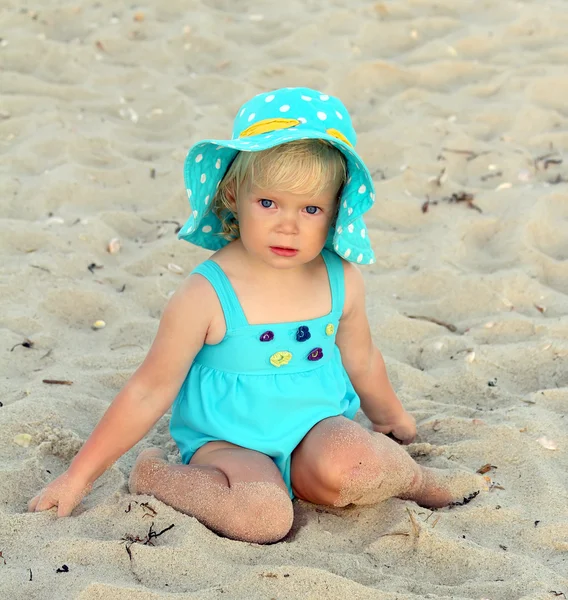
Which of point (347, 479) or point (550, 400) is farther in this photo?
point (550, 400)

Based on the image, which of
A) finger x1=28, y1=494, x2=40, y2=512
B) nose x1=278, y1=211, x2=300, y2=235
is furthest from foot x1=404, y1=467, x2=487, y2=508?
finger x1=28, y1=494, x2=40, y2=512

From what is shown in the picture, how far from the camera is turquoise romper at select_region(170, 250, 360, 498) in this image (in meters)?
2.30

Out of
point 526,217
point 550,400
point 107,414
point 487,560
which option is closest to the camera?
point 487,560

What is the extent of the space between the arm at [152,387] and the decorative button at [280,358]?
0.21m

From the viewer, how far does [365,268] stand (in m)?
3.68

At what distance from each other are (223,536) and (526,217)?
7.59 feet

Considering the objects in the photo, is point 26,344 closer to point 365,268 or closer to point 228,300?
point 228,300

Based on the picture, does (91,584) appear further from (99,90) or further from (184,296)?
(99,90)

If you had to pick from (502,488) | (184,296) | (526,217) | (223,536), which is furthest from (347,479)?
(526,217)

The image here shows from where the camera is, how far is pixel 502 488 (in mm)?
2383

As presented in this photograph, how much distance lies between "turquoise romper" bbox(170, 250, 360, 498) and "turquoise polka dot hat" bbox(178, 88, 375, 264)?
0.20m

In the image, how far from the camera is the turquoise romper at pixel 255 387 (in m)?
2.30

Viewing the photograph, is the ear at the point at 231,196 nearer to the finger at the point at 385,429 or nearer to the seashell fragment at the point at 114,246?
the finger at the point at 385,429

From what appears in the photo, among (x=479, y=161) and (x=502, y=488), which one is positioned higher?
(x=479, y=161)
